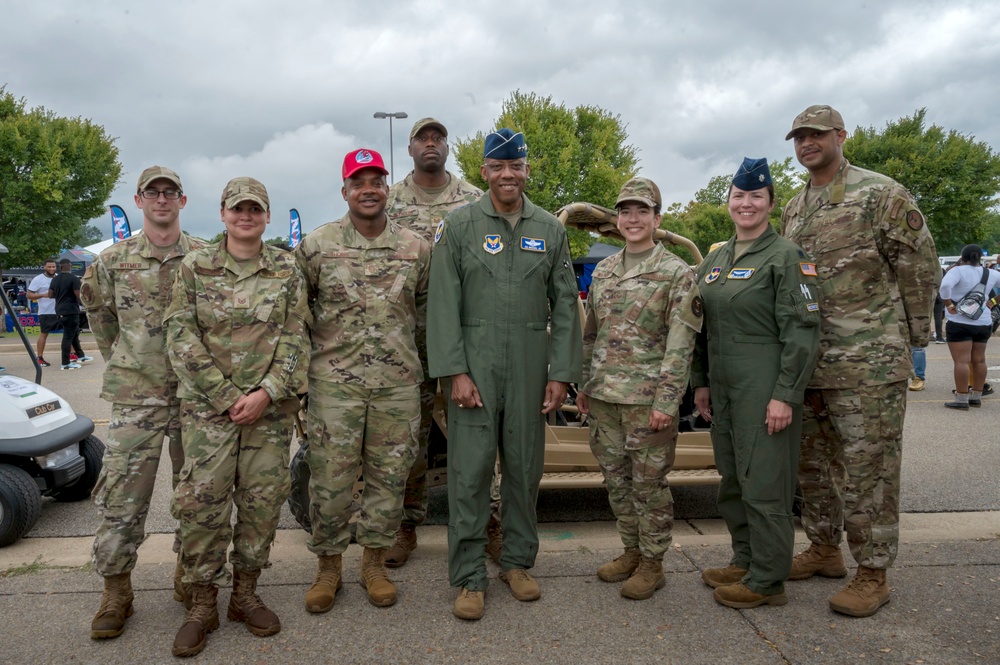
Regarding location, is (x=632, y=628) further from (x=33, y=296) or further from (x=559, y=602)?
(x=33, y=296)

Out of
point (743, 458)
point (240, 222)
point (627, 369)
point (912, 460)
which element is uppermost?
point (240, 222)

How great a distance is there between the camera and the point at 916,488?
17.0ft

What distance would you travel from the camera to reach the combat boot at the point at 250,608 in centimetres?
291

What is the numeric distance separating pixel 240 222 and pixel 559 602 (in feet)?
7.32

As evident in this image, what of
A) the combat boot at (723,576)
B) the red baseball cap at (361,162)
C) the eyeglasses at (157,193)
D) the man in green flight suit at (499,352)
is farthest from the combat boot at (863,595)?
the eyeglasses at (157,193)

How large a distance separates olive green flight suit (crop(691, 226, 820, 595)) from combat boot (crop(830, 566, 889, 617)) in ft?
0.86

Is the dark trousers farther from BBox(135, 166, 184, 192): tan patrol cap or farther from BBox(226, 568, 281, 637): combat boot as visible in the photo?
BBox(226, 568, 281, 637): combat boot

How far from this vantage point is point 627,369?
3312mm

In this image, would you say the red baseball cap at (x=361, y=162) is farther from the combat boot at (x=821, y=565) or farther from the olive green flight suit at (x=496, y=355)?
the combat boot at (x=821, y=565)

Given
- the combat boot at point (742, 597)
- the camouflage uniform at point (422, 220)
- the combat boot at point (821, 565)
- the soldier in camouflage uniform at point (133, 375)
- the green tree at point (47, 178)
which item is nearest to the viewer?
the soldier in camouflage uniform at point (133, 375)

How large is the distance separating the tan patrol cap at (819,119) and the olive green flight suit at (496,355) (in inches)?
52.1

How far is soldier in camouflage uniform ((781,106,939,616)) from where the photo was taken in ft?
10.6

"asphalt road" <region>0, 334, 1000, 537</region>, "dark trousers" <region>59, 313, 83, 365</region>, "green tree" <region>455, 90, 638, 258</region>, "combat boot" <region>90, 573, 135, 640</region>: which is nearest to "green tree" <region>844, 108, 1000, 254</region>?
"green tree" <region>455, 90, 638, 258</region>

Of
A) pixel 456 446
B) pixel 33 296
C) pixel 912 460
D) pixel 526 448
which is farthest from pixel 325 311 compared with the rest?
pixel 33 296
